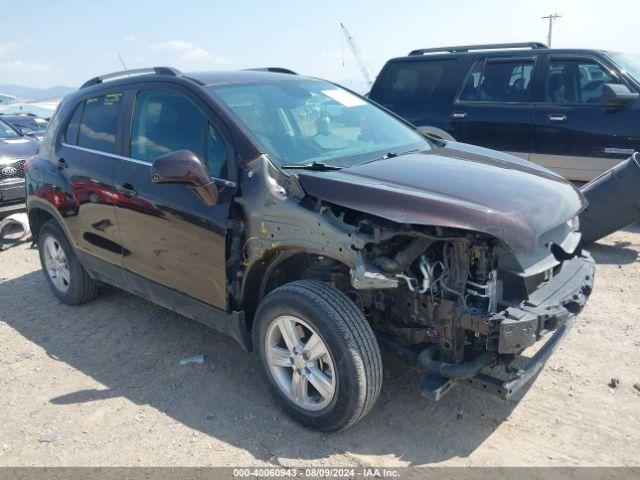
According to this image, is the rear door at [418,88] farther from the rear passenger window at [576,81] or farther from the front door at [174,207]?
the front door at [174,207]

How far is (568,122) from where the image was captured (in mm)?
6633

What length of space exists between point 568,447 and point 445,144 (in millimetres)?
2283

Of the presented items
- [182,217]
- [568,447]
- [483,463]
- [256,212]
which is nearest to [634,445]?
[568,447]

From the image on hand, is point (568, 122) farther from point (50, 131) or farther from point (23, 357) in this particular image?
point (23, 357)

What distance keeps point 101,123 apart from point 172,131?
997mm

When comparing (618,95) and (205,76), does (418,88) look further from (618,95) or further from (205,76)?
(205,76)

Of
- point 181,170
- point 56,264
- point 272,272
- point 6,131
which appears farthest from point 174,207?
point 6,131

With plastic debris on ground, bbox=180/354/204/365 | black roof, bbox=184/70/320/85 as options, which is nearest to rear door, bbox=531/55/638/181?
black roof, bbox=184/70/320/85

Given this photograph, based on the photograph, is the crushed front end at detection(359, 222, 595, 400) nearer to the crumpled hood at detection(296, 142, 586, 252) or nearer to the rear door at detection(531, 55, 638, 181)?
the crumpled hood at detection(296, 142, 586, 252)

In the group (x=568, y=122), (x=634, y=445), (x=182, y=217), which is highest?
(x=182, y=217)

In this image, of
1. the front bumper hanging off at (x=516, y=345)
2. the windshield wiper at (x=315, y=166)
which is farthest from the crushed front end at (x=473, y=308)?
the windshield wiper at (x=315, y=166)

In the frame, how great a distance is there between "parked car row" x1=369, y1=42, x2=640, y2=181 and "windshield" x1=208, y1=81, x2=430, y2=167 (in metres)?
1.89

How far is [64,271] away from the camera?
17.0ft

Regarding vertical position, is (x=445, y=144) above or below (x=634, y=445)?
above
